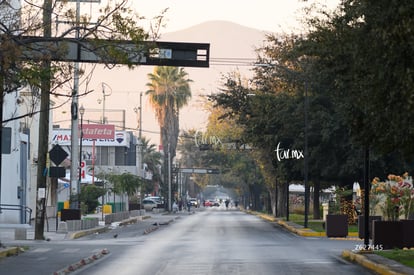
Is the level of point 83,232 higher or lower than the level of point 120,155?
lower

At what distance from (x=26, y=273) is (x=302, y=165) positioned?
38565mm

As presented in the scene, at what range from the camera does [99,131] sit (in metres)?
122

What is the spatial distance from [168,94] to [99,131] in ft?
37.4

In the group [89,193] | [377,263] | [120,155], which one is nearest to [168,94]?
[120,155]

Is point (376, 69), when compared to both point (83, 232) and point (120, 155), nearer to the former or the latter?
point (83, 232)

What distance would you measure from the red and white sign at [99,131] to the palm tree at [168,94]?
7187 mm

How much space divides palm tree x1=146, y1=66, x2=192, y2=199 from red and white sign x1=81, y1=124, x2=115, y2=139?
7187 millimetres

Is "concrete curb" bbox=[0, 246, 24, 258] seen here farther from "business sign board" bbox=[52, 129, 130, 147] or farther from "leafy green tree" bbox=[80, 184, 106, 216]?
"business sign board" bbox=[52, 129, 130, 147]

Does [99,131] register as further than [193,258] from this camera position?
Yes

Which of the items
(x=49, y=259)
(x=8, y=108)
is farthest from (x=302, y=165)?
(x=49, y=259)

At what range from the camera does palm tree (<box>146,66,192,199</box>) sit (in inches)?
4569

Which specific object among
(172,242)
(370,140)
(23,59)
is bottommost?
(172,242)

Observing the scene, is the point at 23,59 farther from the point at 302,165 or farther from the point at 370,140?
the point at 302,165

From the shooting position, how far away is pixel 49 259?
89.0ft
